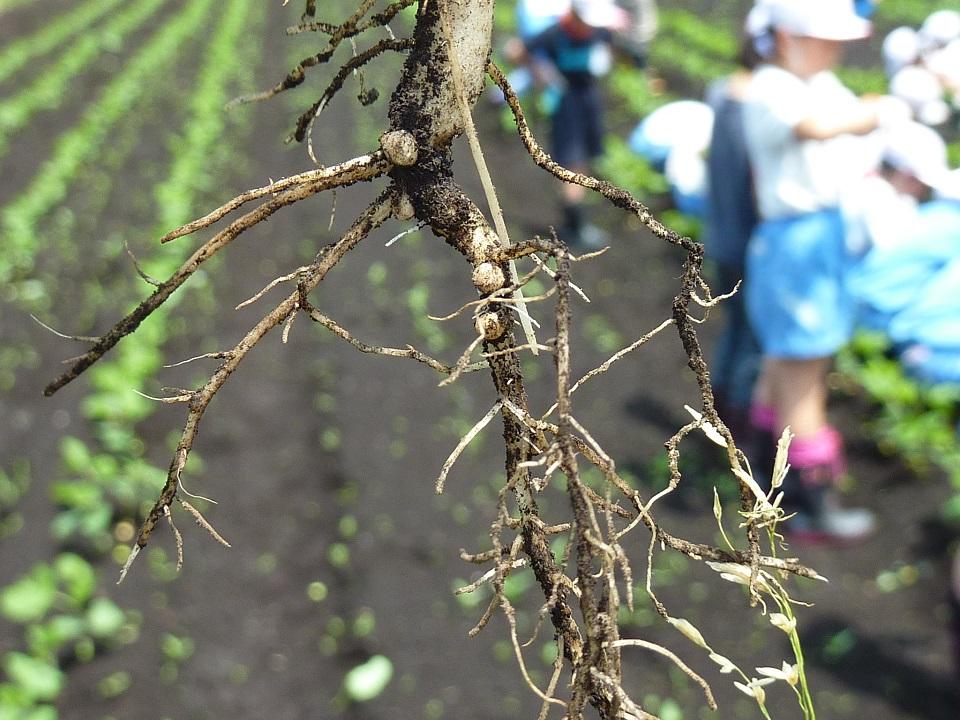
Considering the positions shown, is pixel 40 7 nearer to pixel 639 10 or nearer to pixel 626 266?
pixel 639 10

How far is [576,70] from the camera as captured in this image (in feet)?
14.6

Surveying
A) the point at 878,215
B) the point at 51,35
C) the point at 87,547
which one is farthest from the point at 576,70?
the point at 51,35

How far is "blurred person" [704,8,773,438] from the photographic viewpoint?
275 centimetres

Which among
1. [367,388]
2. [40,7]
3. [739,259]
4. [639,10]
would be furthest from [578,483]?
[40,7]

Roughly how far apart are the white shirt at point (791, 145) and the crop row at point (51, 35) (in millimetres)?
7982

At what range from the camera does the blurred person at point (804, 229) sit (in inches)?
98.7

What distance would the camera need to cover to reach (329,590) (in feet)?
10.0

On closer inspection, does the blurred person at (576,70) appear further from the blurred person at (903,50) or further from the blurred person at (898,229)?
the blurred person at (898,229)

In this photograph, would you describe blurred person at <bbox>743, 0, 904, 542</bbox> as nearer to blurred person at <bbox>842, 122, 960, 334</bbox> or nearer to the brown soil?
blurred person at <bbox>842, 122, 960, 334</bbox>

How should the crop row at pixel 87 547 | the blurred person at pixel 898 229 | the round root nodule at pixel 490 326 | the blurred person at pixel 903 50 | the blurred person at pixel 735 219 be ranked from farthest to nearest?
the blurred person at pixel 903 50 < the blurred person at pixel 898 229 < the blurred person at pixel 735 219 < the crop row at pixel 87 547 < the round root nodule at pixel 490 326

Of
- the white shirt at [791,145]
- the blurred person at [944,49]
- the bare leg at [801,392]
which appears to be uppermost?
the white shirt at [791,145]

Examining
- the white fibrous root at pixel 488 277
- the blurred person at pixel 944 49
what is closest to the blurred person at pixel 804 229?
the blurred person at pixel 944 49

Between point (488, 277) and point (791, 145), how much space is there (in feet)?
6.73

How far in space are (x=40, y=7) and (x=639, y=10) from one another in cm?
912
